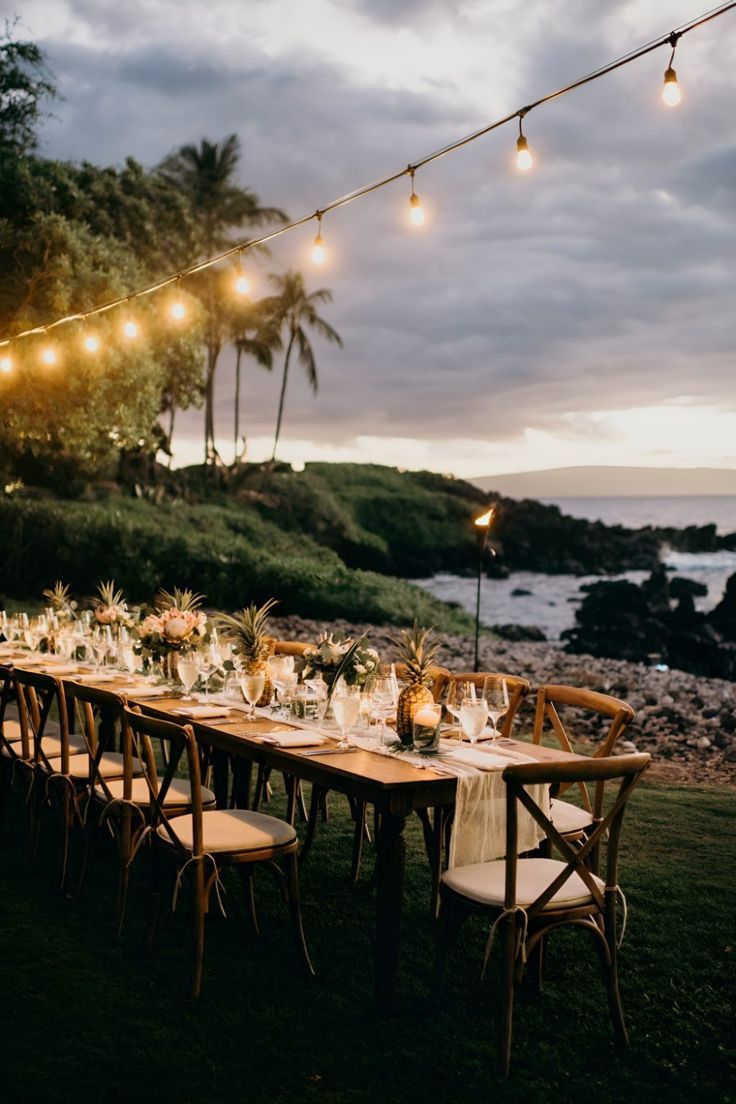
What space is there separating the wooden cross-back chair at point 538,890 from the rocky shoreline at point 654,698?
4.33 metres

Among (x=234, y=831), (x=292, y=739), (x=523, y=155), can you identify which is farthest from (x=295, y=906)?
(x=523, y=155)

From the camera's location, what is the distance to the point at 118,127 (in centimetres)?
1220

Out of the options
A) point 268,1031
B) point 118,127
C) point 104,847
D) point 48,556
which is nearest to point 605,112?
point 104,847

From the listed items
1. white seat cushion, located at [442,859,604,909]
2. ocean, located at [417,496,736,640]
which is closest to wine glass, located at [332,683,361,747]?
white seat cushion, located at [442,859,604,909]

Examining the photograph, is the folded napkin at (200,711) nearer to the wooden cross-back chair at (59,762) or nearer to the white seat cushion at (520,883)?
the wooden cross-back chair at (59,762)

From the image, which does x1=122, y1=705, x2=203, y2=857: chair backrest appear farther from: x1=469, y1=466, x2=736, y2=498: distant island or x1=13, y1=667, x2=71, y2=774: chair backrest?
x1=469, y1=466, x2=736, y2=498: distant island

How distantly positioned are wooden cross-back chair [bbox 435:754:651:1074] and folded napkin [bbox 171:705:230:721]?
1435 millimetres

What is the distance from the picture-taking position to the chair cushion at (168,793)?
4270 millimetres

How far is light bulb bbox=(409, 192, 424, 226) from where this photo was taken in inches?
183

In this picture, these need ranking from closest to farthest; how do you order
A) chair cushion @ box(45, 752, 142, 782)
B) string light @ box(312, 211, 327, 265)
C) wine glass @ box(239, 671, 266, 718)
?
wine glass @ box(239, 671, 266, 718) < chair cushion @ box(45, 752, 142, 782) < string light @ box(312, 211, 327, 265)

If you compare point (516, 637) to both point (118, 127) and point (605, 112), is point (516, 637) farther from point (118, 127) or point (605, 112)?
point (605, 112)

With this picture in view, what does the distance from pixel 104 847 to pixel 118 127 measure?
9.85 m

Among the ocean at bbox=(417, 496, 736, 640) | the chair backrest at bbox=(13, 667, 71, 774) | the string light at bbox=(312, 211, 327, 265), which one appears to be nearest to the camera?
the chair backrest at bbox=(13, 667, 71, 774)

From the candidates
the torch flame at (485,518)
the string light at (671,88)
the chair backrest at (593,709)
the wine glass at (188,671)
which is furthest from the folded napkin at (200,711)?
the torch flame at (485,518)
